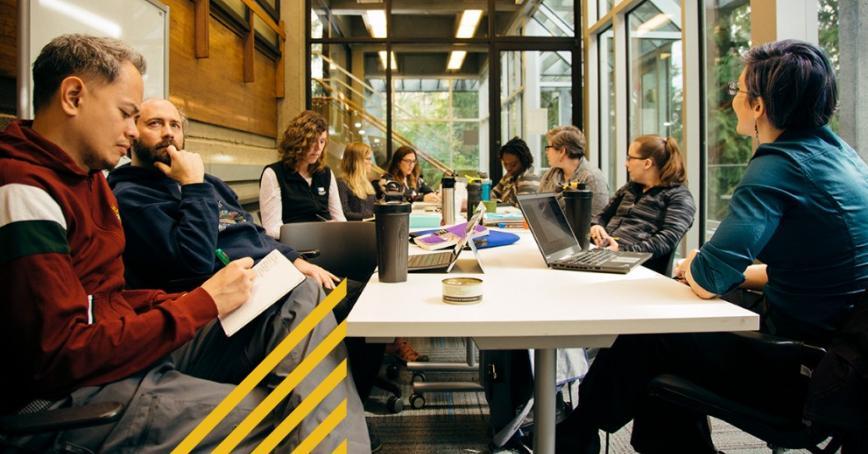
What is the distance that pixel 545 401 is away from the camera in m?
1.36

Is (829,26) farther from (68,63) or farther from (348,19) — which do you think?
(348,19)

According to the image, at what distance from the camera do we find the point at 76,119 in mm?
1155

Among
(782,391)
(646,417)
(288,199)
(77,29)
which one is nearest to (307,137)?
(288,199)

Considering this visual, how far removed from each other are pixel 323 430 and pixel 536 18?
276 inches

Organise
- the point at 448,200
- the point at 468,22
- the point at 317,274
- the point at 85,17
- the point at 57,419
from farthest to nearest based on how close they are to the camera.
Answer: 1. the point at 468,22
2. the point at 448,200
3. the point at 85,17
4. the point at 317,274
5. the point at 57,419

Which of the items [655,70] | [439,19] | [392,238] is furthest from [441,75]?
[392,238]

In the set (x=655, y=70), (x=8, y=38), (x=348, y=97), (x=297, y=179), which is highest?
(x=348, y=97)

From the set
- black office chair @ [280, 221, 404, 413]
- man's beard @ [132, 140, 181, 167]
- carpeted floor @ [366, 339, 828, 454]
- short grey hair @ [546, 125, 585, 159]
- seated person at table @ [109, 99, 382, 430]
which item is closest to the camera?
seated person at table @ [109, 99, 382, 430]

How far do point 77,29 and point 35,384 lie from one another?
1706 mm

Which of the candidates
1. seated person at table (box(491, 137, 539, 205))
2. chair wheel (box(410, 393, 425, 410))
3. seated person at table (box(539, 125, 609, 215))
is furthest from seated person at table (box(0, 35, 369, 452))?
seated person at table (box(491, 137, 539, 205))

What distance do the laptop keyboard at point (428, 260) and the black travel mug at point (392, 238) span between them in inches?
5.6

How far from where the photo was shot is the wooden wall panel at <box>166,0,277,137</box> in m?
3.88

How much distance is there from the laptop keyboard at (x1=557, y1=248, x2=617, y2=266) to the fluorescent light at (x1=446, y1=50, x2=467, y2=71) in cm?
576

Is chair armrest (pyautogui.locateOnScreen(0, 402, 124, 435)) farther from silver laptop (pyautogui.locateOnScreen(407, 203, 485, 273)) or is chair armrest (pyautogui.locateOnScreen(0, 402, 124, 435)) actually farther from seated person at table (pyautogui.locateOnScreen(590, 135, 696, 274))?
seated person at table (pyautogui.locateOnScreen(590, 135, 696, 274))
